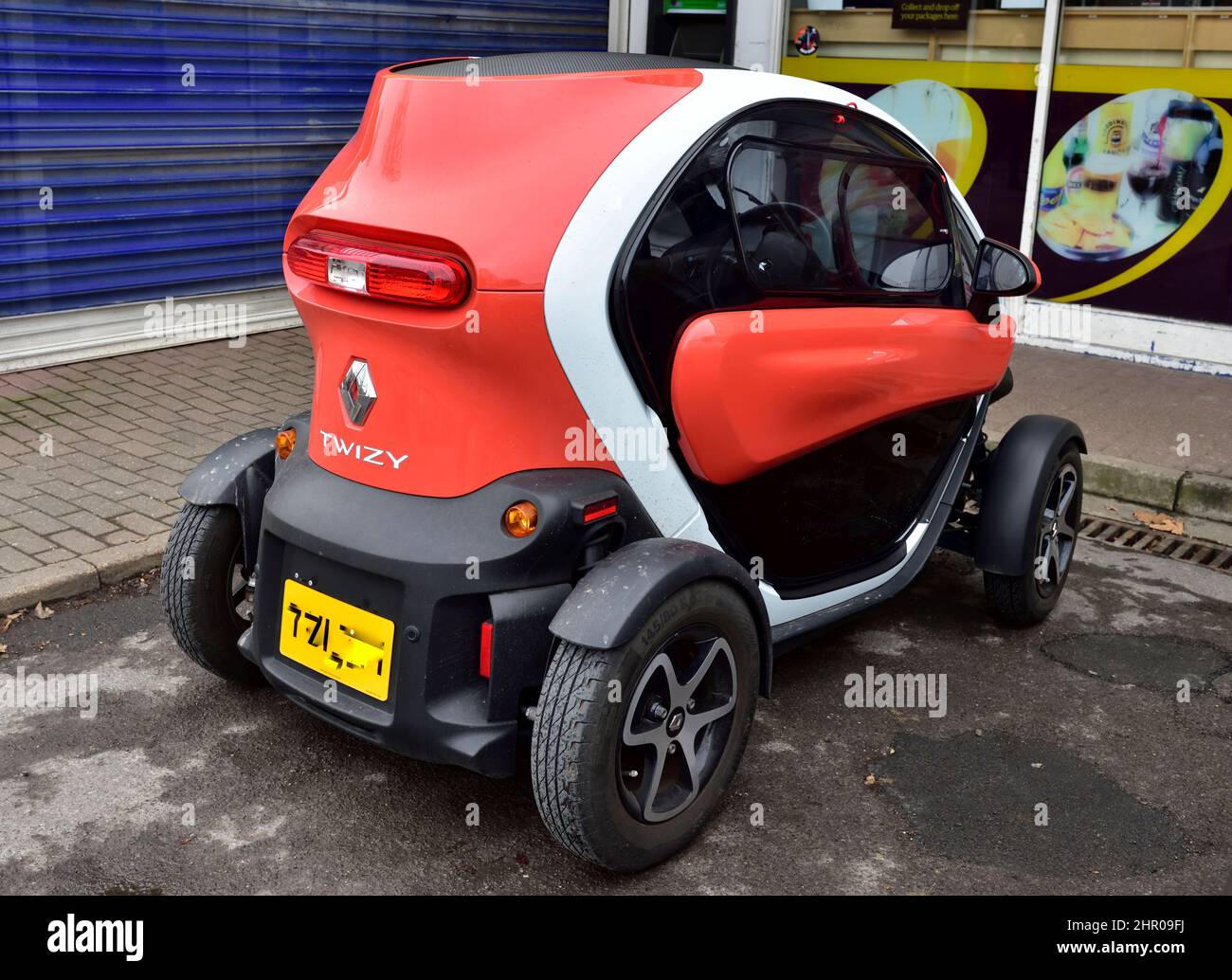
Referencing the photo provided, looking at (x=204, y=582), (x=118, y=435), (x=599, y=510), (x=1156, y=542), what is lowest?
(x=1156, y=542)

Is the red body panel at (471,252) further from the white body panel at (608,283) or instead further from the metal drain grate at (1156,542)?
the metal drain grate at (1156,542)

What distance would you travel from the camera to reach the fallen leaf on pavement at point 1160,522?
219 inches

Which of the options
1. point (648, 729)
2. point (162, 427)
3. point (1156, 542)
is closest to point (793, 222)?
point (648, 729)

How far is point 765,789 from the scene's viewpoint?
3.49m

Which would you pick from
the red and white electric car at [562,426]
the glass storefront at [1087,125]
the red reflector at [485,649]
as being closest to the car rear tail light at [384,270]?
the red and white electric car at [562,426]

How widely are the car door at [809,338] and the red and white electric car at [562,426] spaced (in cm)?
1

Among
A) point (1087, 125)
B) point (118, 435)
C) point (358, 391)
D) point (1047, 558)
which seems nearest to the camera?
point (358, 391)

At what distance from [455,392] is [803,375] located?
38.5 inches

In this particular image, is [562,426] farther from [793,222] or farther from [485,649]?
[793,222]

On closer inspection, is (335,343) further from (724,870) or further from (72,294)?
(72,294)

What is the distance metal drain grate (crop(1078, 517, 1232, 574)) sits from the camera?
525 centimetres

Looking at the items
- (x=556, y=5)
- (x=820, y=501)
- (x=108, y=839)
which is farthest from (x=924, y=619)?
(x=556, y=5)

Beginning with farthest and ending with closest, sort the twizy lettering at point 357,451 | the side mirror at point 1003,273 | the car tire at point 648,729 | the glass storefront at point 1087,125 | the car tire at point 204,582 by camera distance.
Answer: the glass storefront at point 1087,125, the side mirror at point 1003,273, the car tire at point 204,582, the twizy lettering at point 357,451, the car tire at point 648,729

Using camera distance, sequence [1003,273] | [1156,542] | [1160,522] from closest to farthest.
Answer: [1003,273] < [1156,542] < [1160,522]
